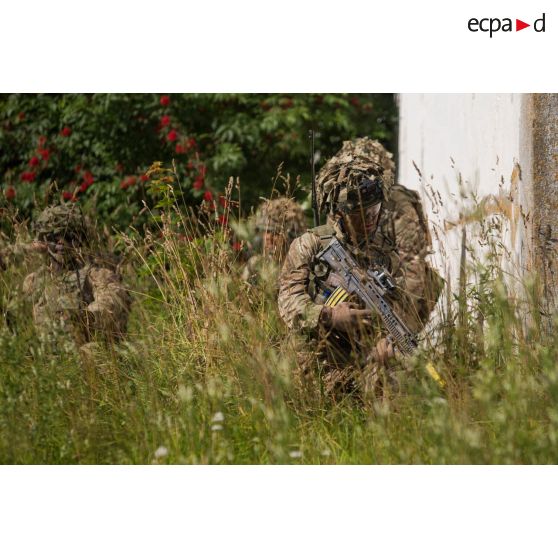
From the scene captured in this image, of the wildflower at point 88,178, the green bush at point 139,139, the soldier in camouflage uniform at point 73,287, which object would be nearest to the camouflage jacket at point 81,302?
the soldier in camouflage uniform at point 73,287

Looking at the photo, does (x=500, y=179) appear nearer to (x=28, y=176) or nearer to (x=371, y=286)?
(x=371, y=286)

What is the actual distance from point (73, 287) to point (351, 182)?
176 centimetres

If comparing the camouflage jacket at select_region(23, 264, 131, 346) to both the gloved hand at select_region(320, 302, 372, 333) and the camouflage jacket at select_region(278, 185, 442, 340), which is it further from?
the gloved hand at select_region(320, 302, 372, 333)

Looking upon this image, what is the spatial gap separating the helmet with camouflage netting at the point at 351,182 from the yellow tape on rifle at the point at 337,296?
0.39 metres

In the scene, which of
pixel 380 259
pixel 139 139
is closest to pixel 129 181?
pixel 139 139

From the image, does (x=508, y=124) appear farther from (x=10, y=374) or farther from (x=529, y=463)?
(x=10, y=374)

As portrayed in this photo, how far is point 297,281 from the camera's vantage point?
13.7 ft

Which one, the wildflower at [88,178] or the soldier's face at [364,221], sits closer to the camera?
the soldier's face at [364,221]

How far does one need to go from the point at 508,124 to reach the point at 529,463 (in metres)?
2.23

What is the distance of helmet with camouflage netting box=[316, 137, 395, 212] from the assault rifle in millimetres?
230

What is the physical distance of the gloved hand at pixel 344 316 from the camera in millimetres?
3867

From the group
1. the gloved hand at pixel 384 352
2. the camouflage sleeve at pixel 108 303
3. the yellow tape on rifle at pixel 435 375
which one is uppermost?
the camouflage sleeve at pixel 108 303

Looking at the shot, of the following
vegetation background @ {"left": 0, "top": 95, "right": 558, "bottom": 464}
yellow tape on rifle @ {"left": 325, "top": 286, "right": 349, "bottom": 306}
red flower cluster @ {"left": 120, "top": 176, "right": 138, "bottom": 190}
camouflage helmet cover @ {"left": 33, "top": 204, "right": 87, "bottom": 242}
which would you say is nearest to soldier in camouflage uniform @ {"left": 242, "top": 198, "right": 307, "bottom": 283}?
vegetation background @ {"left": 0, "top": 95, "right": 558, "bottom": 464}

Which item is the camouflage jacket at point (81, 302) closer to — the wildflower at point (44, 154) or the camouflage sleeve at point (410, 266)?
the camouflage sleeve at point (410, 266)
